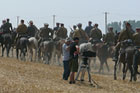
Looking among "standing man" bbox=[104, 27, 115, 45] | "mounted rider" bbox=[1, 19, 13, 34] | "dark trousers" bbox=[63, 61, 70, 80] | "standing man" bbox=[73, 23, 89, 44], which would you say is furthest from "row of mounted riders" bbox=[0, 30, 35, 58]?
"dark trousers" bbox=[63, 61, 70, 80]

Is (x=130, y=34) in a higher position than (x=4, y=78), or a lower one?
higher

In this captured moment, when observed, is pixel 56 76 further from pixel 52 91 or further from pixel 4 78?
pixel 52 91

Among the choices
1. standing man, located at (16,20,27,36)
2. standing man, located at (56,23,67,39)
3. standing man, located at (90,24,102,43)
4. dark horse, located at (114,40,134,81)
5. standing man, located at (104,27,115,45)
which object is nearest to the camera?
dark horse, located at (114,40,134,81)

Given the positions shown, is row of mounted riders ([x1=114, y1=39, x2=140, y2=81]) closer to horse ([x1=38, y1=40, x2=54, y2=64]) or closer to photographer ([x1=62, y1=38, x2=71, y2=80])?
photographer ([x1=62, y1=38, x2=71, y2=80])

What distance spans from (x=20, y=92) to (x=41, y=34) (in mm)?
17783

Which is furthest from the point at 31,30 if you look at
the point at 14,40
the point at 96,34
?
the point at 96,34

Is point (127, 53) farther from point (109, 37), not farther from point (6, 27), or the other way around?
point (6, 27)

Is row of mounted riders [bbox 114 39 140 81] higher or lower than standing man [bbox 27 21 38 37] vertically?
lower

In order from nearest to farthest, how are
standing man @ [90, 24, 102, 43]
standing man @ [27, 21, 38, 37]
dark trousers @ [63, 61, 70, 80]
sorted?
dark trousers @ [63, 61, 70, 80] → standing man @ [90, 24, 102, 43] → standing man @ [27, 21, 38, 37]

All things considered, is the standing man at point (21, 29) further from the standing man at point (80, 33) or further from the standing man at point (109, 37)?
the standing man at point (109, 37)

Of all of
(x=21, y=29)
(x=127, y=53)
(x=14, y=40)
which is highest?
(x=21, y=29)

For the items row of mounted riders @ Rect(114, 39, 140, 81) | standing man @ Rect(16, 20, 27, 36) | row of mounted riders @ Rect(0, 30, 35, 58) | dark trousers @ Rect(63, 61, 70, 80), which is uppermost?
standing man @ Rect(16, 20, 27, 36)

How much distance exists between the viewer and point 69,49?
20.3 metres

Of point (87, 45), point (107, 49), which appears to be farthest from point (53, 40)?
point (87, 45)
